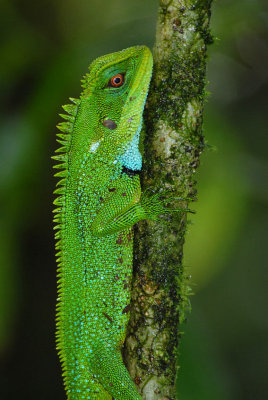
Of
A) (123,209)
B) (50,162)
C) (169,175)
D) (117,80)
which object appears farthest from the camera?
(50,162)

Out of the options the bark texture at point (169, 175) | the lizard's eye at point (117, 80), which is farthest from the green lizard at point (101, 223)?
the bark texture at point (169, 175)

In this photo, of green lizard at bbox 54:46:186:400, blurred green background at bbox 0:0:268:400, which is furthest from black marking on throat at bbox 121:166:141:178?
→ blurred green background at bbox 0:0:268:400

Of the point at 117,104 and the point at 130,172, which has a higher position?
the point at 117,104

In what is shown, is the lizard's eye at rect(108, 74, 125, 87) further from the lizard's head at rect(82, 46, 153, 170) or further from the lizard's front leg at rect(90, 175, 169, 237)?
the lizard's front leg at rect(90, 175, 169, 237)

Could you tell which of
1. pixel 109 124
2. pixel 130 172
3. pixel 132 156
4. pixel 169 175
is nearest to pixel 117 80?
pixel 109 124

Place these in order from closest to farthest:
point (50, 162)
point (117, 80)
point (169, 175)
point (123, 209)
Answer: point (169, 175) < point (123, 209) < point (117, 80) < point (50, 162)

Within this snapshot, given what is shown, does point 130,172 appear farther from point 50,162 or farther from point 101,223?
point 50,162

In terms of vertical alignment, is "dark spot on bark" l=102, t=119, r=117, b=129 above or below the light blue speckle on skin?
above

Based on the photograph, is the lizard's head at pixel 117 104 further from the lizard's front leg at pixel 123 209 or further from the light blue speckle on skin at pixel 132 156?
the lizard's front leg at pixel 123 209
